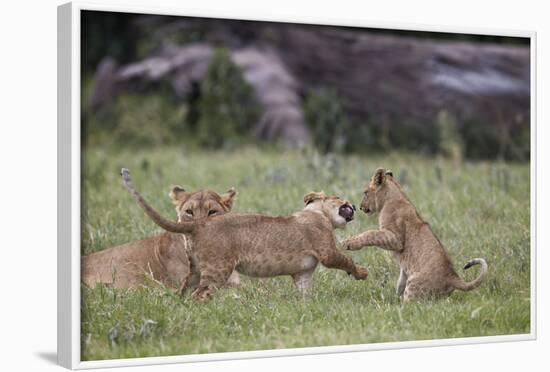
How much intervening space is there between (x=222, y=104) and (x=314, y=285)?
5739 millimetres

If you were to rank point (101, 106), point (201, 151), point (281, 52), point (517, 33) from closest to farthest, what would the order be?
point (517, 33)
point (201, 151)
point (101, 106)
point (281, 52)

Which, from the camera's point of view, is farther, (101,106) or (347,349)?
(101,106)

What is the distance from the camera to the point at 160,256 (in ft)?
21.5

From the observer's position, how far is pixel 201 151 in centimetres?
1153

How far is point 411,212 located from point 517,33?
1.68 m

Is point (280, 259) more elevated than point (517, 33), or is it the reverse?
point (517, 33)

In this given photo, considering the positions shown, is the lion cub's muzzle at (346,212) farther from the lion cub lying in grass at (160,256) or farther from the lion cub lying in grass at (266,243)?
the lion cub lying in grass at (160,256)

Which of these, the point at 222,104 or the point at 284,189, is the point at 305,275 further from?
the point at 222,104

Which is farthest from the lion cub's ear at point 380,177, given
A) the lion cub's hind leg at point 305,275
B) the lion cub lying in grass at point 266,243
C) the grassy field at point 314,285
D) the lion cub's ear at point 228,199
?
the lion cub's ear at point 228,199

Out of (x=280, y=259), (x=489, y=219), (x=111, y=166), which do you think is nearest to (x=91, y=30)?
(x=111, y=166)

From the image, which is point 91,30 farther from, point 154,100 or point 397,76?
point 397,76

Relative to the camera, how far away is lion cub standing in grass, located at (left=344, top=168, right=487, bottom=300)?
21.0 ft

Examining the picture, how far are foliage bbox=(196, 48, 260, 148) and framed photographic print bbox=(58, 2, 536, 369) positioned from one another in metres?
0.02

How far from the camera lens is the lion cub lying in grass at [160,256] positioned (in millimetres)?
6352
